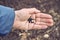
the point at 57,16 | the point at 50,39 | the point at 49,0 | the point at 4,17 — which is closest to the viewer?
the point at 4,17

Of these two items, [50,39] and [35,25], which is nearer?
[35,25]

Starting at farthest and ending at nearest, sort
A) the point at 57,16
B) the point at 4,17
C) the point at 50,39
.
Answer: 1. the point at 57,16
2. the point at 50,39
3. the point at 4,17

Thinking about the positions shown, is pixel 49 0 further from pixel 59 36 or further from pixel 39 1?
pixel 59 36

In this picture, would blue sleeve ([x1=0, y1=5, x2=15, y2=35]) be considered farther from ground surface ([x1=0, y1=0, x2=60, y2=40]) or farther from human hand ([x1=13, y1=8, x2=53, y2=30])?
ground surface ([x1=0, y1=0, x2=60, y2=40])

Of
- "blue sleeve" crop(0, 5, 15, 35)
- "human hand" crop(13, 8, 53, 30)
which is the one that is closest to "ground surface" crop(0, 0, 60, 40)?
"human hand" crop(13, 8, 53, 30)

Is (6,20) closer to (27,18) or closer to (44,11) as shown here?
A: (27,18)

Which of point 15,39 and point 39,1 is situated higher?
point 39,1

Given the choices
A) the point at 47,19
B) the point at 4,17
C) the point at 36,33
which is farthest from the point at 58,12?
the point at 4,17
